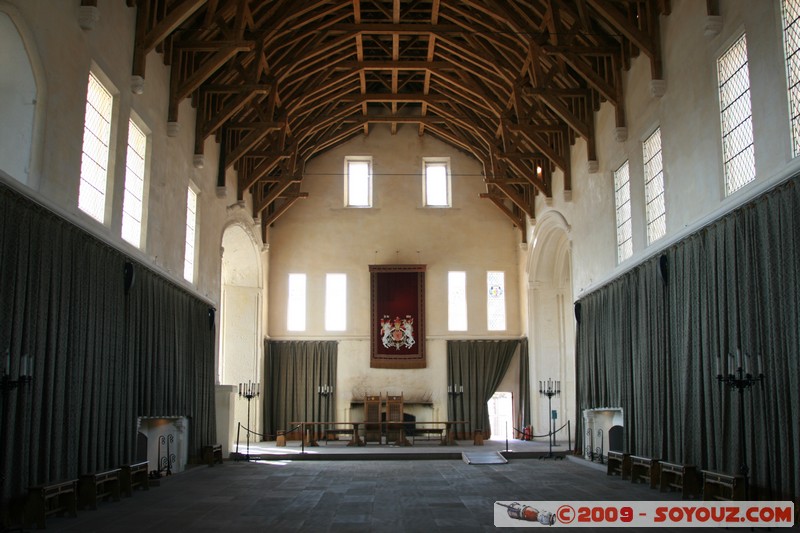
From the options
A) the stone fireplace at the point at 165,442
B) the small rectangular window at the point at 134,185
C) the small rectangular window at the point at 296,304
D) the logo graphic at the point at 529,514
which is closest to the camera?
the logo graphic at the point at 529,514

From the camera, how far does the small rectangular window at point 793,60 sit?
30.3 ft

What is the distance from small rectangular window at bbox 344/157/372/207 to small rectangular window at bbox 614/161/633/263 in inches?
468

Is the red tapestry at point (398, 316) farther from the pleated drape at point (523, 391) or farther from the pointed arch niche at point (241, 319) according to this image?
the pointed arch niche at point (241, 319)

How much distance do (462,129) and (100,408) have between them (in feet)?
56.2

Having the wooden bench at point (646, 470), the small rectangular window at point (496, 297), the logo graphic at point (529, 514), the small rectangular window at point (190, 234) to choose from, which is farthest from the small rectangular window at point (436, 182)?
the logo graphic at point (529, 514)

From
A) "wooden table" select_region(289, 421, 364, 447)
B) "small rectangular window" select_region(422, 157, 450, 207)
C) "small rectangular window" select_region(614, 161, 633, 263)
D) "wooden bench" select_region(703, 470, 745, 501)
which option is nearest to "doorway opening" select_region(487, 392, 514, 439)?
"wooden table" select_region(289, 421, 364, 447)

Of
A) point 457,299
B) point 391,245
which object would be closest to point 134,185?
point 391,245

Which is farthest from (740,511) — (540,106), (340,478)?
(540,106)

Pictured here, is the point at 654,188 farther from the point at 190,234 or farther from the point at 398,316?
the point at 398,316

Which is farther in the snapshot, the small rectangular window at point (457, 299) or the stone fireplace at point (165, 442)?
the small rectangular window at point (457, 299)

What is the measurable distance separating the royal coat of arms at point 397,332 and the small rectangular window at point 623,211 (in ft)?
35.9

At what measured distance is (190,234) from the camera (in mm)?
→ 17422

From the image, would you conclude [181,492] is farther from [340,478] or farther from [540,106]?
[540,106]

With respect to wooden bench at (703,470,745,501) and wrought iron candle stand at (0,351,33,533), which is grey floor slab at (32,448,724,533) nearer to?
wrought iron candle stand at (0,351,33,533)
